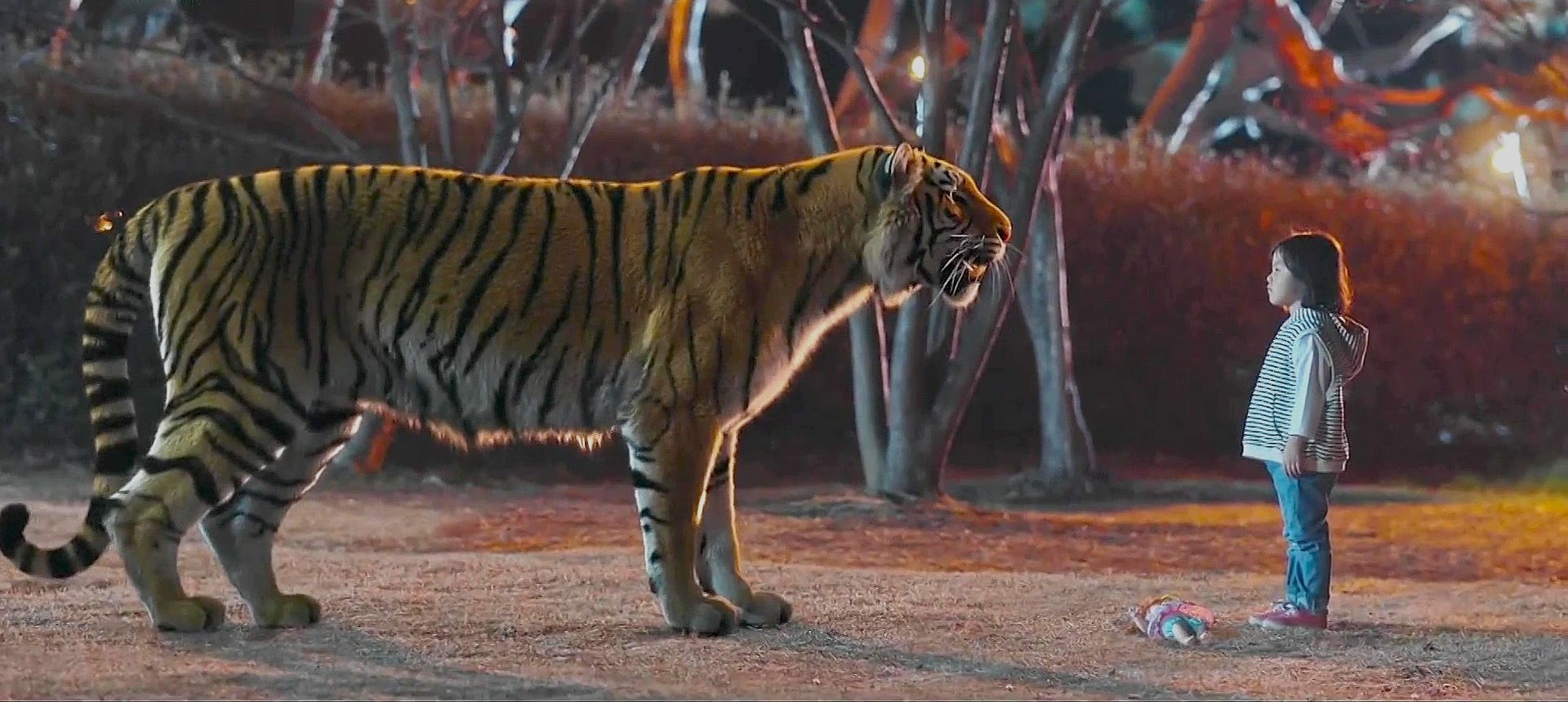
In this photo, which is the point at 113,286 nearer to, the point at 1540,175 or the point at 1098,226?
the point at 1098,226

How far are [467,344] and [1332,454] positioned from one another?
2.71 metres

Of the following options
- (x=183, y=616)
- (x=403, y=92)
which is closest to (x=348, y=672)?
(x=183, y=616)

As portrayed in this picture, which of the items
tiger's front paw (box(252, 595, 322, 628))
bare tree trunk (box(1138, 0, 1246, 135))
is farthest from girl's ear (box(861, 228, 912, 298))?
bare tree trunk (box(1138, 0, 1246, 135))

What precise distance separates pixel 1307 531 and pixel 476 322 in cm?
268

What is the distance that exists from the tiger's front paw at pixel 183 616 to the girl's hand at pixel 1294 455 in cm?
329

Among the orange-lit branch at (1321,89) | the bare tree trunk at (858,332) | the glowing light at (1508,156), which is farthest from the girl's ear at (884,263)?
the glowing light at (1508,156)

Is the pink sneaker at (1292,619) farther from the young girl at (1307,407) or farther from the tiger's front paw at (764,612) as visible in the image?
the tiger's front paw at (764,612)

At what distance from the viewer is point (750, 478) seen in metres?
13.8

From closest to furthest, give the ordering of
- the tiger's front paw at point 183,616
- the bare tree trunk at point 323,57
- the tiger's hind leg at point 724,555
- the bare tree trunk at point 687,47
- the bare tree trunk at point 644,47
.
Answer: the tiger's front paw at point 183,616 → the tiger's hind leg at point 724,555 → the bare tree trunk at point 644,47 → the bare tree trunk at point 323,57 → the bare tree trunk at point 687,47

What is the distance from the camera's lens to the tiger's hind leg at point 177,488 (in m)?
4.84

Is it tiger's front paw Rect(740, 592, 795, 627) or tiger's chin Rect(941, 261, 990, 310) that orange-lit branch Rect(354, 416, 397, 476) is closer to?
tiger's front paw Rect(740, 592, 795, 627)

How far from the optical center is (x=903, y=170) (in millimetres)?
5301

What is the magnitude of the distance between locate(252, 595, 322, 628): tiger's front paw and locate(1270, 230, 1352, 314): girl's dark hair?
325 centimetres

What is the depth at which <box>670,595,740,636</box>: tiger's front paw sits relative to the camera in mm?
5129
